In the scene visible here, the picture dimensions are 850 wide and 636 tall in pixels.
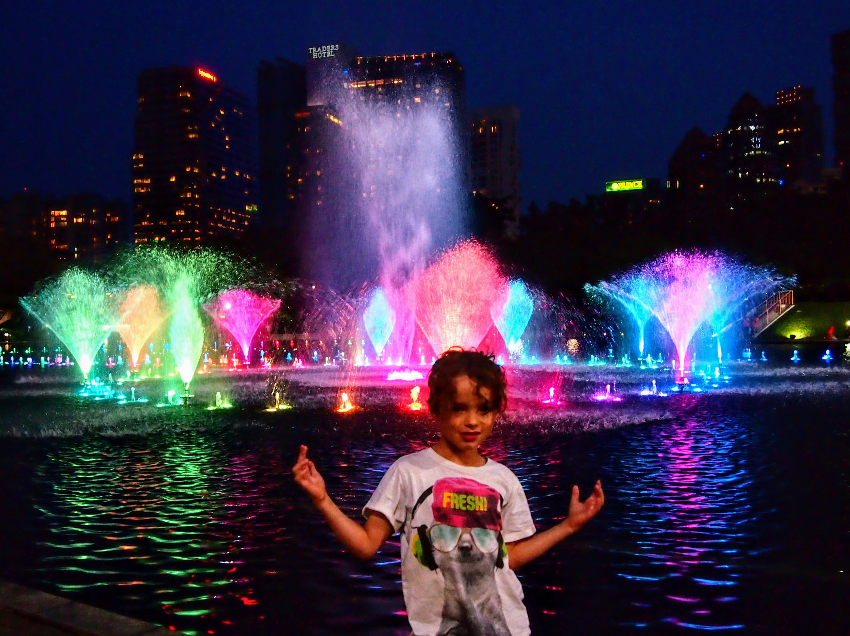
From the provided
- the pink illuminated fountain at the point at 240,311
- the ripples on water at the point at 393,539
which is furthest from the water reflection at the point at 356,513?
the pink illuminated fountain at the point at 240,311

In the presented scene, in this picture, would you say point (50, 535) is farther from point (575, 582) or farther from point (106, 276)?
point (106, 276)

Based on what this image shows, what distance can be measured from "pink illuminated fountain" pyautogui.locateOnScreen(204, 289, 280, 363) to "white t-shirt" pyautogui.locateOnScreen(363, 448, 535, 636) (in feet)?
180

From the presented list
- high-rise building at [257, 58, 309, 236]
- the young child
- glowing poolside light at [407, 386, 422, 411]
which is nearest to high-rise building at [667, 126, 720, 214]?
high-rise building at [257, 58, 309, 236]

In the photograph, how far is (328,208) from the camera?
238 ft

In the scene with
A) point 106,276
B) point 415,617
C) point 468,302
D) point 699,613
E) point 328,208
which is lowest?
point 699,613

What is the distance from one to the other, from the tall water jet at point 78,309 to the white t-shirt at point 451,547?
132 feet

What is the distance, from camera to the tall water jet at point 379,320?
4900 centimetres

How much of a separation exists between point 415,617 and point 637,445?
1103 centimetres

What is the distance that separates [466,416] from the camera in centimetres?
332

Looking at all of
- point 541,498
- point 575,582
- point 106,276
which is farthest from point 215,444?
point 106,276

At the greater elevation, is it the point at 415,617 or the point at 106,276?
the point at 106,276

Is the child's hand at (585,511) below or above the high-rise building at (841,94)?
below

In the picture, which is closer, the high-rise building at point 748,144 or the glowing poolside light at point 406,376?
the glowing poolside light at point 406,376

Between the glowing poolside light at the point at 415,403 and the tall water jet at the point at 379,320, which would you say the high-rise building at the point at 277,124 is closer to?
the tall water jet at the point at 379,320
